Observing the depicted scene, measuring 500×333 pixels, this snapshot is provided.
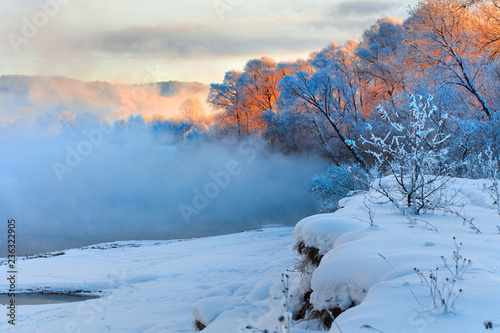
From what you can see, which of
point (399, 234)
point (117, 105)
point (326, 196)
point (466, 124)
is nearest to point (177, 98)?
point (117, 105)

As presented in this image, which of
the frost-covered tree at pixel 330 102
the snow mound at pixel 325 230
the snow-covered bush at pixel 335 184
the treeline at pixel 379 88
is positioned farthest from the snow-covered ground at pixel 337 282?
the frost-covered tree at pixel 330 102

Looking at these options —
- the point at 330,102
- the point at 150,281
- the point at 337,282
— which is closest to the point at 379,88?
the point at 330,102

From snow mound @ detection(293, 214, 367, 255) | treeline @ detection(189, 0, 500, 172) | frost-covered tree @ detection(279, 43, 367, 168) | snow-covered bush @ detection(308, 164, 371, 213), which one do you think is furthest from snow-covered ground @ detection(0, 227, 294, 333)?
frost-covered tree @ detection(279, 43, 367, 168)

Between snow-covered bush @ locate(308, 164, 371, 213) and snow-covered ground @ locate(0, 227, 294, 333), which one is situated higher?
snow-covered bush @ locate(308, 164, 371, 213)

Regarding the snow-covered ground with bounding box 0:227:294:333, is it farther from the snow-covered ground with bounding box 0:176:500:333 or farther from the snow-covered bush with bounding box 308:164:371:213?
the snow-covered bush with bounding box 308:164:371:213

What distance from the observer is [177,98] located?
52.7 m

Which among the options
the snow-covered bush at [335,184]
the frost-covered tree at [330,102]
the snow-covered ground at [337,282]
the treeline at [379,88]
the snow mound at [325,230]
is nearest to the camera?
the snow-covered ground at [337,282]

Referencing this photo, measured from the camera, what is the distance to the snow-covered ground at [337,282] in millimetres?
2604

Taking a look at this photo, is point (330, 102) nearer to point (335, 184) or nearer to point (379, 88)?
point (379, 88)

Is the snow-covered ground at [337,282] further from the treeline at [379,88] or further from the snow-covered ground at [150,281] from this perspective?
the treeline at [379,88]

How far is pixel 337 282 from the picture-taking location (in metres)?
3.79

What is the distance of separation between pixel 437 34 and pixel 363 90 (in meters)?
11.4

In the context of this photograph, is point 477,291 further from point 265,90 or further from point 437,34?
point 265,90

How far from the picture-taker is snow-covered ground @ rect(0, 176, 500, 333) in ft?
8.54
